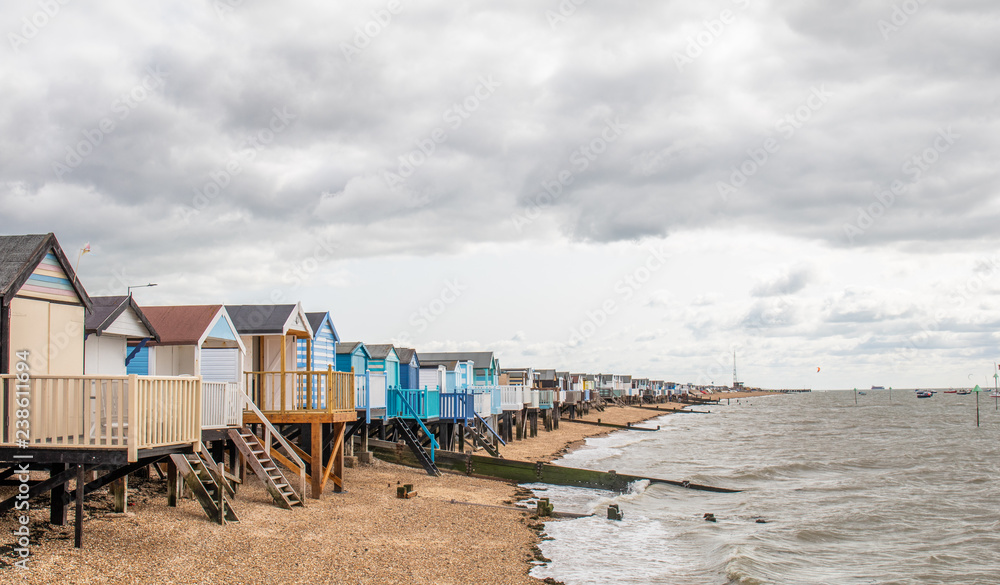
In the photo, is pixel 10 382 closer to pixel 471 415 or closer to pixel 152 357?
pixel 152 357

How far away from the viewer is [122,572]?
10.4 meters

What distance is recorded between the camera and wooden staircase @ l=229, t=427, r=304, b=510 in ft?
51.7

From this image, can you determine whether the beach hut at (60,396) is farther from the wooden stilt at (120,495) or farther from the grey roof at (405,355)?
the grey roof at (405,355)

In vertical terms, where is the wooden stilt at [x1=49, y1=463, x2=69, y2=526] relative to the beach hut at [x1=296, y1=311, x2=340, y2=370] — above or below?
below

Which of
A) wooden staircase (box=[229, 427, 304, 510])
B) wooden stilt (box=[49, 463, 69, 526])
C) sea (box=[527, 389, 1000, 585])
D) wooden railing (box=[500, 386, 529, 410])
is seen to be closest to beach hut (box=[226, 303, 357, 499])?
wooden staircase (box=[229, 427, 304, 510])

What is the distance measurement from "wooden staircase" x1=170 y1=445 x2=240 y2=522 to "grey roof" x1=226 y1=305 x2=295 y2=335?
4.79 metres

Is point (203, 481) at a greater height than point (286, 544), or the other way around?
point (203, 481)

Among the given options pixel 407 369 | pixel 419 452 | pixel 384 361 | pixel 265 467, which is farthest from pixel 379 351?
pixel 265 467

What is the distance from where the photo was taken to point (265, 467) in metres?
16.5

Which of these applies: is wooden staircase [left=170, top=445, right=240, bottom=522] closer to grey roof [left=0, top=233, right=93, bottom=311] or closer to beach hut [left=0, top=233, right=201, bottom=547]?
beach hut [left=0, top=233, right=201, bottom=547]

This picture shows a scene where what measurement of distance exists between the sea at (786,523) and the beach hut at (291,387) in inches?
223

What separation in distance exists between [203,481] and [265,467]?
232cm

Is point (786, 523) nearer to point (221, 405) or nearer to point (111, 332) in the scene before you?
point (221, 405)

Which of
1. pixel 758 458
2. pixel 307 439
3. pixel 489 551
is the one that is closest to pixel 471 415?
pixel 307 439
